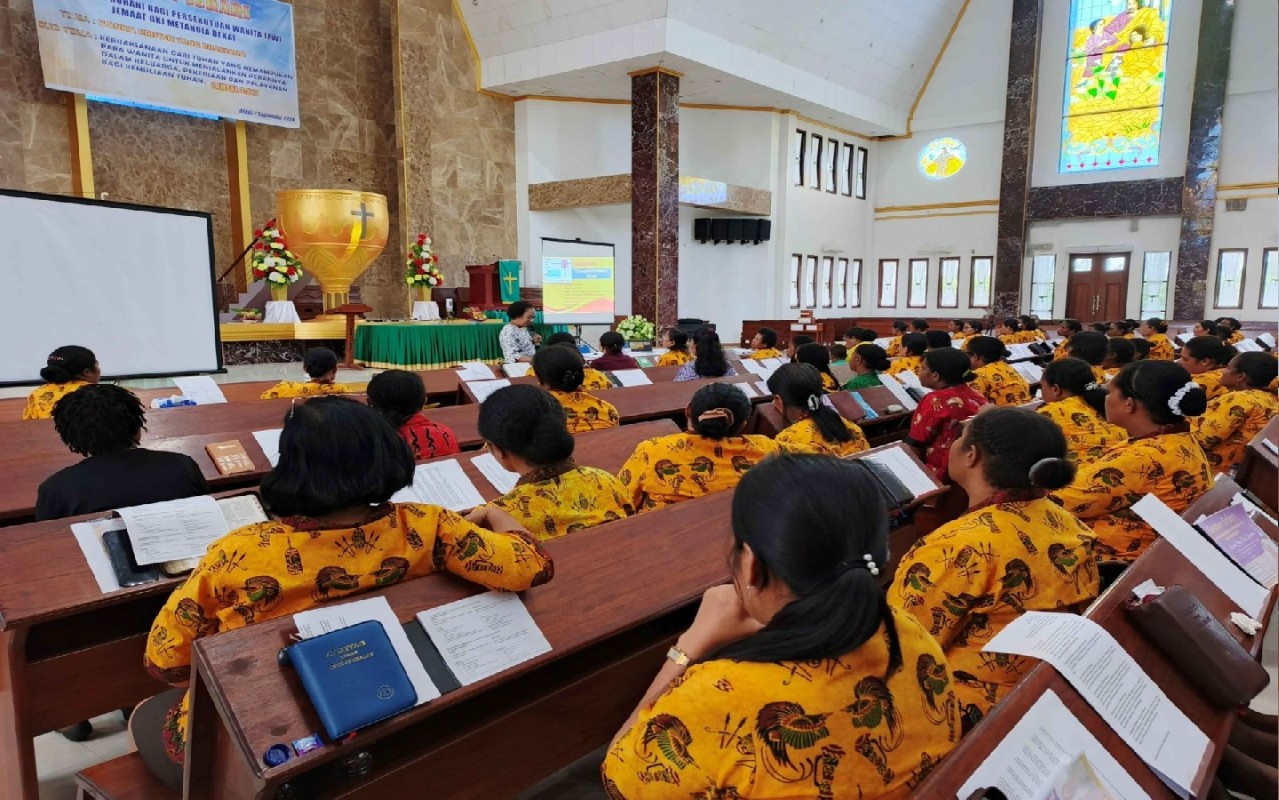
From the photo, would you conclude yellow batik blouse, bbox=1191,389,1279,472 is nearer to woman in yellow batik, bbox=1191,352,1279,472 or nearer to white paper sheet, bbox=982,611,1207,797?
woman in yellow batik, bbox=1191,352,1279,472

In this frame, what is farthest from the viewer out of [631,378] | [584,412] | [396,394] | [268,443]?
[631,378]

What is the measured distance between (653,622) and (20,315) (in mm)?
4692

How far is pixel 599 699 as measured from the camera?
5.51 feet

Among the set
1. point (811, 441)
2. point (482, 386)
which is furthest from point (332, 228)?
point (811, 441)

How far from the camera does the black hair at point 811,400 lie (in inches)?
116

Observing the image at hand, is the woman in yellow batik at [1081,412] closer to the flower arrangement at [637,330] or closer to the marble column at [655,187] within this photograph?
the flower arrangement at [637,330]

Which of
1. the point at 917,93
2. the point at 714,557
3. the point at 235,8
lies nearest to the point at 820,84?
the point at 917,93

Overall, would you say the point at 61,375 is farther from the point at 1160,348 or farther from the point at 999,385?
the point at 1160,348

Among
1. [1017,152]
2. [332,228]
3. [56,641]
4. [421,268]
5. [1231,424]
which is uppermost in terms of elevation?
[1017,152]

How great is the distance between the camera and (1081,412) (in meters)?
3.14

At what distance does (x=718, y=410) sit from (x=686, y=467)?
0.71 ft

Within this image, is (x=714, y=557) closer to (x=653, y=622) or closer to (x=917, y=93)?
(x=653, y=622)

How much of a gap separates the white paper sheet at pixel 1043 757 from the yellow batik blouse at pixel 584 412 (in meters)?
2.50

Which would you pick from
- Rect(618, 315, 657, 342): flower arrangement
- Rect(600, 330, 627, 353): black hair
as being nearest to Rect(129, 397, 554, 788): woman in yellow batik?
Rect(600, 330, 627, 353): black hair
